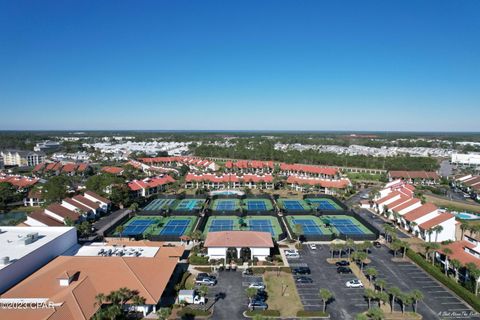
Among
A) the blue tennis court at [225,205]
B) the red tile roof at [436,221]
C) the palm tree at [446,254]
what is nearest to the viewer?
the palm tree at [446,254]

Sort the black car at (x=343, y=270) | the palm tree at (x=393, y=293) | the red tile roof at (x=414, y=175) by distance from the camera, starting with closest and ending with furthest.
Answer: the palm tree at (x=393, y=293) < the black car at (x=343, y=270) < the red tile roof at (x=414, y=175)

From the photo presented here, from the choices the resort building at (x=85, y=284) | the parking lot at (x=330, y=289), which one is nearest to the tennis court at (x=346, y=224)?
the parking lot at (x=330, y=289)

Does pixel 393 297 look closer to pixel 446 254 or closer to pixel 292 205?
pixel 446 254

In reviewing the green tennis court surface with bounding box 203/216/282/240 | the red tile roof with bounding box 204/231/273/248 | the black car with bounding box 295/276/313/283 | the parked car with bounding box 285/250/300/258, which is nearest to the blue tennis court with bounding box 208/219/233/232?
the green tennis court surface with bounding box 203/216/282/240

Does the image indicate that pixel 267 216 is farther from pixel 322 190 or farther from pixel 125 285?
pixel 125 285

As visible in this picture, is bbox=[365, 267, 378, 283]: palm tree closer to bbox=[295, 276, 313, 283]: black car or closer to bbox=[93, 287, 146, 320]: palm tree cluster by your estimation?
bbox=[295, 276, 313, 283]: black car

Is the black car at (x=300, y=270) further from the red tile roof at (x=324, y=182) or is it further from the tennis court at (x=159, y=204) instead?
the red tile roof at (x=324, y=182)
